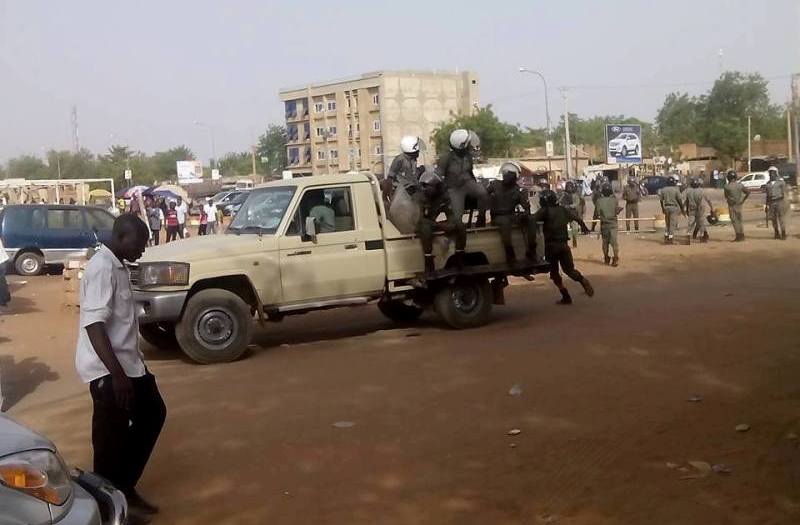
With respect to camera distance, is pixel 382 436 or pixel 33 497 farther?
pixel 382 436

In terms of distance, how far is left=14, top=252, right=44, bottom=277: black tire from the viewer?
22.0 m

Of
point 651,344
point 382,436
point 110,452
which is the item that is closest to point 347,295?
point 651,344

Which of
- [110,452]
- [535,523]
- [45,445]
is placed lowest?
[535,523]

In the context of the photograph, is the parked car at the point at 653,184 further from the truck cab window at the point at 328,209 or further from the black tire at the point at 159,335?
the black tire at the point at 159,335

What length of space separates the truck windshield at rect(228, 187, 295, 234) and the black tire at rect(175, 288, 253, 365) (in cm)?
98

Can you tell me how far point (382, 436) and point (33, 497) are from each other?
3.61 m

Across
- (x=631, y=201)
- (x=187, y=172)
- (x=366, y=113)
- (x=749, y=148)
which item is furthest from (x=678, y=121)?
(x=631, y=201)

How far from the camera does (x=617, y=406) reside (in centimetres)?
722

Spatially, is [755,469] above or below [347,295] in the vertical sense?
below

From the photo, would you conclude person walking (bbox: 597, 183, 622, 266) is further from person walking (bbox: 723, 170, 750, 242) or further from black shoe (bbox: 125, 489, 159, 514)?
black shoe (bbox: 125, 489, 159, 514)

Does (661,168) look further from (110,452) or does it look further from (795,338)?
(110,452)

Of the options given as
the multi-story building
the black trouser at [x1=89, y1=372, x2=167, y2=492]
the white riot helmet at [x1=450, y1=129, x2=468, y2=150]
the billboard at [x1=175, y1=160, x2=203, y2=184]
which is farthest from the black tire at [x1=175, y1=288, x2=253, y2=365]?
the billboard at [x1=175, y1=160, x2=203, y2=184]

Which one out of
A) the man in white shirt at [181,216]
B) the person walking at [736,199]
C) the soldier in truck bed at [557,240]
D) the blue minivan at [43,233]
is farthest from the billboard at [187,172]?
the soldier in truck bed at [557,240]

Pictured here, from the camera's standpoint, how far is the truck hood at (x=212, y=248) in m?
10.3
